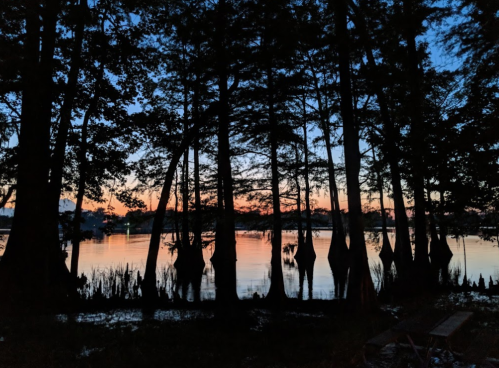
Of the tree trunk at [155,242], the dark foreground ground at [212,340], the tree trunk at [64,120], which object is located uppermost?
the tree trunk at [64,120]

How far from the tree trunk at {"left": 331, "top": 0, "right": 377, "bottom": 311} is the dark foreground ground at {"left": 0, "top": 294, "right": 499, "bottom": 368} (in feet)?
1.59

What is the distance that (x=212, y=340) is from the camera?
710 cm

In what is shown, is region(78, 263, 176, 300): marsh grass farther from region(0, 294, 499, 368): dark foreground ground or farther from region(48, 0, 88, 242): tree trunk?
region(0, 294, 499, 368): dark foreground ground

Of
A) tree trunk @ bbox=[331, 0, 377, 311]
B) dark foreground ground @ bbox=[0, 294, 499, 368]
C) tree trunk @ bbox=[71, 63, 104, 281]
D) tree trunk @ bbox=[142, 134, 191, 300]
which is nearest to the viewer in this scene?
dark foreground ground @ bbox=[0, 294, 499, 368]

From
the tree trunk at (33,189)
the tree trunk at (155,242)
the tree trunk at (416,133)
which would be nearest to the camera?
the tree trunk at (33,189)

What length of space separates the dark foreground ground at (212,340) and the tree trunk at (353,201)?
483 millimetres

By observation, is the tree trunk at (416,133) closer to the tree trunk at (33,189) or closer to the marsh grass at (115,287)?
the marsh grass at (115,287)

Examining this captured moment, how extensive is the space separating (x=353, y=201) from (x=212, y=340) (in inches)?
197

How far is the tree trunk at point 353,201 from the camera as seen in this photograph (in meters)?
9.77

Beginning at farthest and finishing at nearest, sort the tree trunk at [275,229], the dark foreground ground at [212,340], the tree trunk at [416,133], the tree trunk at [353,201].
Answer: the tree trunk at [275,229] → the tree trunk at [416,133] → the tree trunk at [353,201] → the dark foreground ground at [212,340]

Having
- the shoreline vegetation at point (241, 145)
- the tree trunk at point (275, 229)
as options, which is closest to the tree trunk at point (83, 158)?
the shoreline vegetation at point (241, 145)

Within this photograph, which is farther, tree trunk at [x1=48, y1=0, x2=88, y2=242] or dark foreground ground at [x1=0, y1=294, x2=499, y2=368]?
tree trunk at [x1=48, y1=0, x2=88, y2=242]

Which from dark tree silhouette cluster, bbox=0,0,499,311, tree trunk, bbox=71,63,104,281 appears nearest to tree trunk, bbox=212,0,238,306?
dark tree silhouette cluster, bbox=0,0,499,311

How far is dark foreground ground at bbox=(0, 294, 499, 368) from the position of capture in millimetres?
5742
